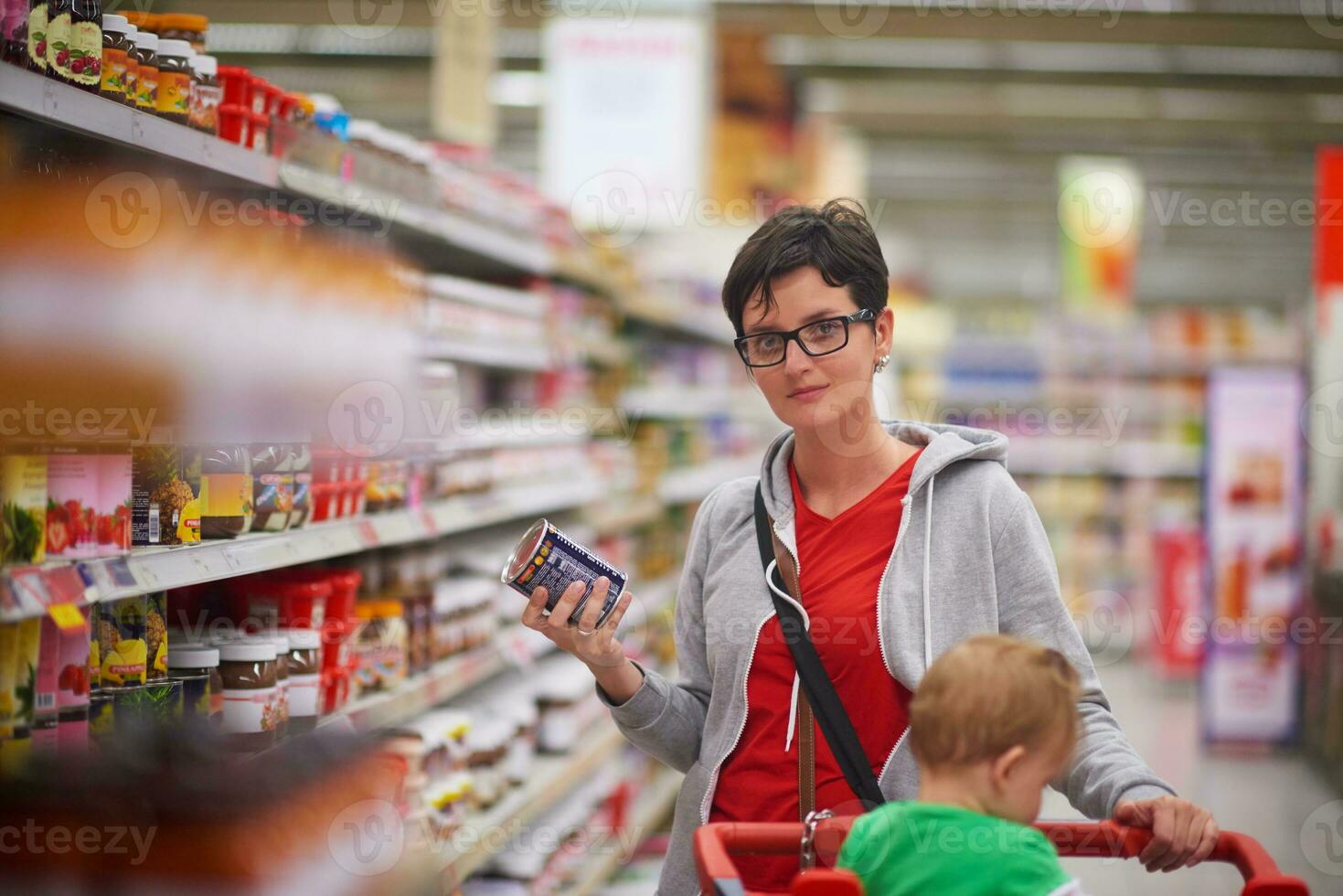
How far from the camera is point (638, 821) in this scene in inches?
210

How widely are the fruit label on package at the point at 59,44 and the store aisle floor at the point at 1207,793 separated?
450 cm

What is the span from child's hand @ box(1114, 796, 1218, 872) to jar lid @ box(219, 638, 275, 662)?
141 centimetres

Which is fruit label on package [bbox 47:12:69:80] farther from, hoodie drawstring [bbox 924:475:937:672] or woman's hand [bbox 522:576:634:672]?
hoodie drawstring [bbox 924:475:937:672]

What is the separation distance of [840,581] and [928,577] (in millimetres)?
137

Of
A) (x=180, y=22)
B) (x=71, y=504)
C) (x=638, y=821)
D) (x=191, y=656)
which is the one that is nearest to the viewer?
(x=71, y=504)

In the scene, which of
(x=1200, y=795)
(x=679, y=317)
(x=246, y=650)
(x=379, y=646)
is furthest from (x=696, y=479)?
(x=246, y=650)

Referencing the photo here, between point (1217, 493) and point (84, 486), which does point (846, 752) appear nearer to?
point (84, 486)

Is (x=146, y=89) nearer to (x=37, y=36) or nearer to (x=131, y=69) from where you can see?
(x=131, y=69)

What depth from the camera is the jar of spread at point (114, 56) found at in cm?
187

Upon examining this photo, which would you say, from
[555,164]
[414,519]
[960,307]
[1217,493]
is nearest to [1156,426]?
[1217,493]

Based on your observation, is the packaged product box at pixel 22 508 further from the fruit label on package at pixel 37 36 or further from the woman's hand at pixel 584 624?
the woman's hand at pixel 584 624

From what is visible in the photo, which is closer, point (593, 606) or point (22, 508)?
point (22, 508)

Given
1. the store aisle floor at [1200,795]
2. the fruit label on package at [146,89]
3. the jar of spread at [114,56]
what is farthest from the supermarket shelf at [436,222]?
the store aisle floor at [1200,795]

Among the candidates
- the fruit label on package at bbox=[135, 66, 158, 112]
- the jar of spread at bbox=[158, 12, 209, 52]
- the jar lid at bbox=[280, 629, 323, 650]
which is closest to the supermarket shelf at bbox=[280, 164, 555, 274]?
the jar of spread at bbox=[158, 12, 209, 52]
